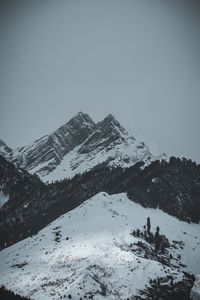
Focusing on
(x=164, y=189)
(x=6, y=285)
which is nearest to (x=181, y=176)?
(x=164, y=189)

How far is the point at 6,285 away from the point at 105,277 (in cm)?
2301

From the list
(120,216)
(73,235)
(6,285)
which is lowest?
(6,285)

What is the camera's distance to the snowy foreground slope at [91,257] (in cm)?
8181

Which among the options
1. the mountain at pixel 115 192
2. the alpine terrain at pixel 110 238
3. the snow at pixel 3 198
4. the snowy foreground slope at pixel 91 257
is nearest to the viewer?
the snowy foreground slope at pixel 91 257

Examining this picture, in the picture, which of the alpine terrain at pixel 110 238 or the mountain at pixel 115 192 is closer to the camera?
the alpine terrain at pixel 110 238

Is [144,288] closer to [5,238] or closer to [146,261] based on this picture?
[146,261]

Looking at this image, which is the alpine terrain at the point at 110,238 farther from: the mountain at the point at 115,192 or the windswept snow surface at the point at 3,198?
the mountain at the point at 115,192

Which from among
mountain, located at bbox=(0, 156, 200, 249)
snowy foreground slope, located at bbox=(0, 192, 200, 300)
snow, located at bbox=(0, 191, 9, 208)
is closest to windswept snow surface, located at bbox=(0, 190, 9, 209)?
snow, located at bbox=(0, 191, 9, 208)

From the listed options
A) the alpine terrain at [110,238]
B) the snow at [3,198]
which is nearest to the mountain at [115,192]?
the alpine terrain at [110,238]

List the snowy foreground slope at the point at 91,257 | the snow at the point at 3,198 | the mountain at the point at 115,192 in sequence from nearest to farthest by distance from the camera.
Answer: the snowy foreground slope at the point at 91,257 → the mountain at the point at 115,192 → the snow at the point at 3,198

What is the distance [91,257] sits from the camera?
306 feet

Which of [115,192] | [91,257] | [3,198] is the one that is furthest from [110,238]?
[3,198]

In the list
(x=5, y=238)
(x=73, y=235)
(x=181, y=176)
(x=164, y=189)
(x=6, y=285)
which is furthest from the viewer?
(x=181, y=176)

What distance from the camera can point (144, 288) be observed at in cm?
8488
